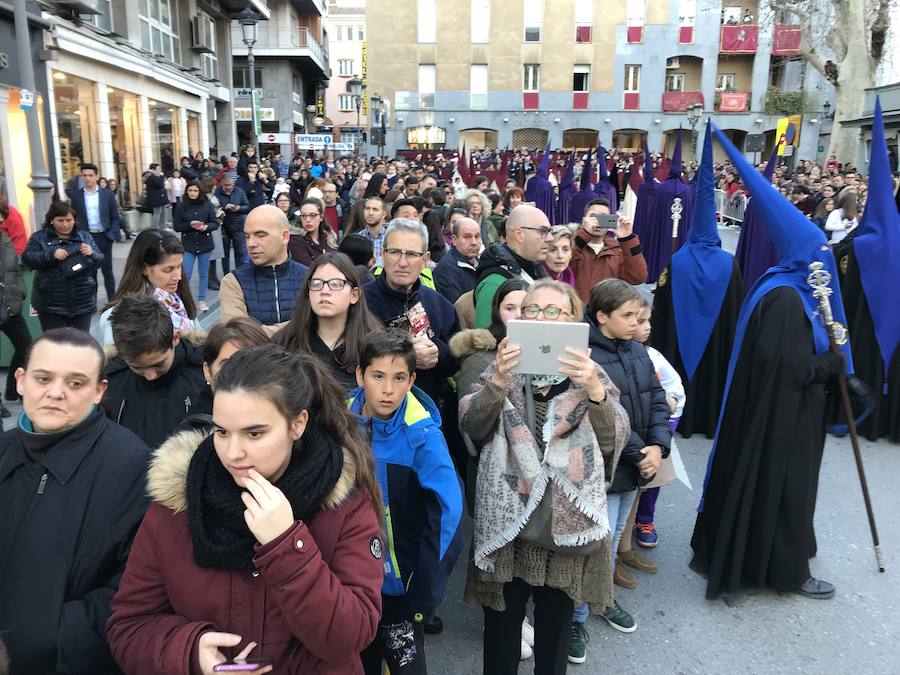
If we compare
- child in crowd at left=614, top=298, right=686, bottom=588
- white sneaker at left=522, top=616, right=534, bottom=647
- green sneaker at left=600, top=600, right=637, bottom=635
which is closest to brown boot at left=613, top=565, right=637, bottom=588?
child in crowd at left=614, top=298, right=686, bottom=588

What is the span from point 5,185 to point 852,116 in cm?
2878

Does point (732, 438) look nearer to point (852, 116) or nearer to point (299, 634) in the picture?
point (299, 634)

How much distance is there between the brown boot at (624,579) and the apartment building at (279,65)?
115 feet

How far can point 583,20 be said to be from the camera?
4028cm

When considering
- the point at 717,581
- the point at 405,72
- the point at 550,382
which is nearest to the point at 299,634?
the point at 550,382

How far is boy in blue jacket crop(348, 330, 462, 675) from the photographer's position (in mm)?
2551

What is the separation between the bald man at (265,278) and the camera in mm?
4180

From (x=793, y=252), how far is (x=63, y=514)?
3.58m

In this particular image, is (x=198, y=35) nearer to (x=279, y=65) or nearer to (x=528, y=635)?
(x=279, y=65)

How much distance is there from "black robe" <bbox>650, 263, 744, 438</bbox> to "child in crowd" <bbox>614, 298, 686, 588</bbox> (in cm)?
194

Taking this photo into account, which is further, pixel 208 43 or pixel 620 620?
pixel 208 43

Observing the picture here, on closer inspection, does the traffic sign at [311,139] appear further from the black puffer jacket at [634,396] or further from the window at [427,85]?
the window at [427,85]

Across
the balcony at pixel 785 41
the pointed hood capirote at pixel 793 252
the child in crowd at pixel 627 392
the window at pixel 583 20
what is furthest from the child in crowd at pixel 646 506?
the balcony at pixel 785 41

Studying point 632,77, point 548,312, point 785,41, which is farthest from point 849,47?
point 548,312
